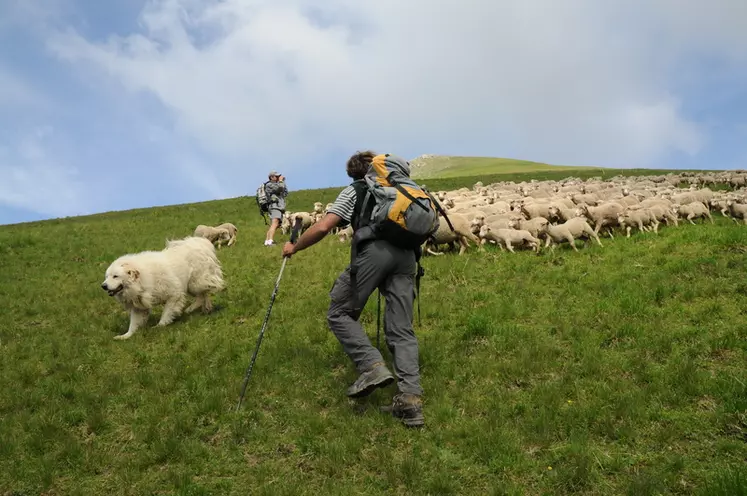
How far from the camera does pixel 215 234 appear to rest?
20656 mm

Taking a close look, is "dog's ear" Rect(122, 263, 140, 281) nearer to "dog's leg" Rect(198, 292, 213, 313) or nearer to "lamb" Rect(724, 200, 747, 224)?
"dog's leg" Rect(198, 292, 213, 313)

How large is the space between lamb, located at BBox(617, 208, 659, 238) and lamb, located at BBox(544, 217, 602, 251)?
1.84 meters

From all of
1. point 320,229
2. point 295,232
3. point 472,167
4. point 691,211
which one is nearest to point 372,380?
point 320,229

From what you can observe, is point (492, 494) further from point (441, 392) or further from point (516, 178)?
point (516, 178)

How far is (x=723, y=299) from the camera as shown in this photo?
901 centimetres

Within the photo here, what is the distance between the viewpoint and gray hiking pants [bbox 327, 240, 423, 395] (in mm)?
6469

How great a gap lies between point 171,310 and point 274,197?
27.0 ft

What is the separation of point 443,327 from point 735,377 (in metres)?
4.25

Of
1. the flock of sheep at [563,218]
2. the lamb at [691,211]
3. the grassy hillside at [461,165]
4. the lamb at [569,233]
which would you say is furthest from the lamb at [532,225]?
the grassy hillside at [461,165]

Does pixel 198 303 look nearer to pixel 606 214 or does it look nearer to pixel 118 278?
pixel 118 278

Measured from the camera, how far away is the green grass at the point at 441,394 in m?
5.48

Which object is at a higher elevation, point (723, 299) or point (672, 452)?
point (723, 299)

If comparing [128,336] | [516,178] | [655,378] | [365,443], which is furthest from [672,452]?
[516,178]

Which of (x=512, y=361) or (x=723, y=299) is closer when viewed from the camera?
(x=512, y=361)
